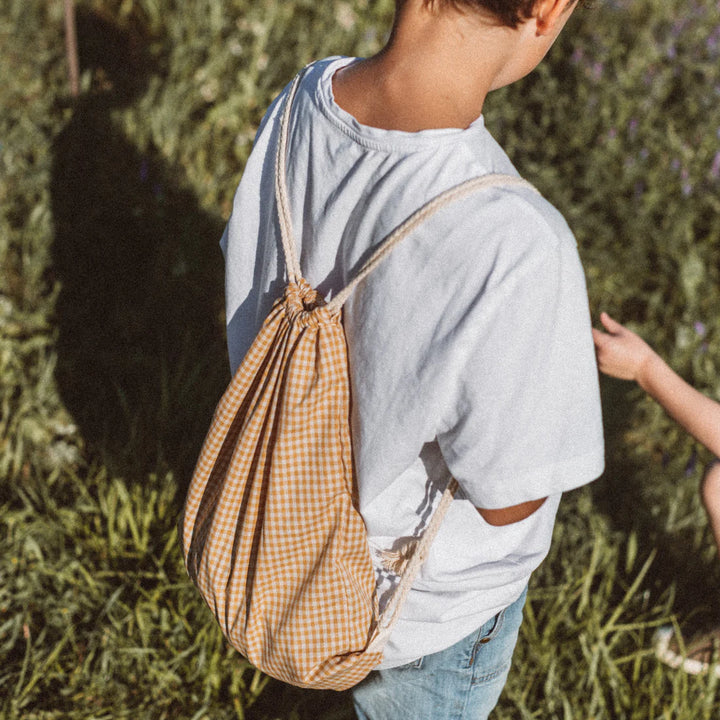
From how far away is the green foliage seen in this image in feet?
6.50

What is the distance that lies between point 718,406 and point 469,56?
2.97ft

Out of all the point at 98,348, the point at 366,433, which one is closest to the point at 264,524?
the point at 366,433

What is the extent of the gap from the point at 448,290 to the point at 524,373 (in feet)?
0.41

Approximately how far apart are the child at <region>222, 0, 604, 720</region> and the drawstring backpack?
33mm

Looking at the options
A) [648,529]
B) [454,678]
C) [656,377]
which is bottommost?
[648,529]

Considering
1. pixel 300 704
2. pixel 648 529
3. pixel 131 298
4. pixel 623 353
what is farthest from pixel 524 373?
pixel 131 298

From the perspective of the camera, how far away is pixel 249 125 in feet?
11.4

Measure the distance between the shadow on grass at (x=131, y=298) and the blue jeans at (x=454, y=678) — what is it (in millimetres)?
1193

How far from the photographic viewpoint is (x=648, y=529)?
2.37 m

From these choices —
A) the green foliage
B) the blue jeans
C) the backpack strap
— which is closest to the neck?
the backpack strap

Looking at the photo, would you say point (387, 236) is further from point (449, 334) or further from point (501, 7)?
point (501, 7)

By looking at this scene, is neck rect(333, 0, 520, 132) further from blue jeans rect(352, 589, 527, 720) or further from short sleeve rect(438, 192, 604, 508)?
blue jeans rect(352, 589, 527, 720)

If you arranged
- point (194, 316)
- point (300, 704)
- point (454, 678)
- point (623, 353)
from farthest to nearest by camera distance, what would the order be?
point (194, 316) < point (300, 704) < point (623, 353) < point (454, 678)

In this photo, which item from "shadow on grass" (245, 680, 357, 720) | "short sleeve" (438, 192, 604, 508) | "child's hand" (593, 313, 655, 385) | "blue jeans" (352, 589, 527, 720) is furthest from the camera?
"shadow on grass" (245, 680, 357, 720)
